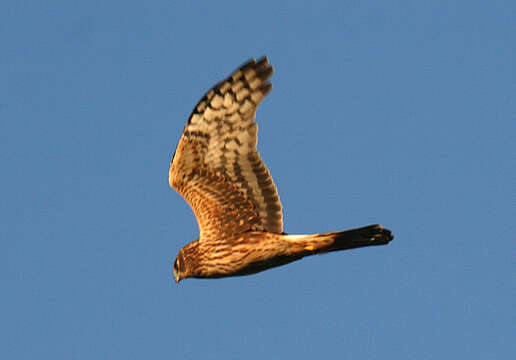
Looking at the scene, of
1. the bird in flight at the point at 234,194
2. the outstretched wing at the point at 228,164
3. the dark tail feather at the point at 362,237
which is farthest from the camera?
the outstretched wing at the point at 228,164

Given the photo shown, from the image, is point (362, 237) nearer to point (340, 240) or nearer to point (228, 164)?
point (340, 240)

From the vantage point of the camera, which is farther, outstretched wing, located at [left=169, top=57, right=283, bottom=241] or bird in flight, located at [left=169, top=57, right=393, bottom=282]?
outstretched wing, located at [left=169, top=57, right=283, bottom=241]

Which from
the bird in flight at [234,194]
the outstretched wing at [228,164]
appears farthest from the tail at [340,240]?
the outstretched wing at [228,164]

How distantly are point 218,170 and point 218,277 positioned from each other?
1.24m

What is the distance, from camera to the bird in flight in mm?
10172

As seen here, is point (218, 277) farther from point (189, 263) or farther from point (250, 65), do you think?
point (250, 65)

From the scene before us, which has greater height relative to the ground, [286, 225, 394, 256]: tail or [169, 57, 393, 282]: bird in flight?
[169, 57, 393, 282]: bird in flight

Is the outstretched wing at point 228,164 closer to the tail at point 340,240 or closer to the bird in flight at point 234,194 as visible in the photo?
the bird in flight at point 234,194

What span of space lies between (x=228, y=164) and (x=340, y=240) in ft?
5.18

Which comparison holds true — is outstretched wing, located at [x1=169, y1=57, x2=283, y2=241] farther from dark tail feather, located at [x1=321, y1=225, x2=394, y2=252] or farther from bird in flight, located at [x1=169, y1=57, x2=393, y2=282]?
dark tail feather, located at [x1=321, y1=225, x2=394, y2=252]

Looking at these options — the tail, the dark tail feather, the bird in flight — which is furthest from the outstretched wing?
the dark tail feather

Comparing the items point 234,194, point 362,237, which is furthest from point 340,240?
point 234,194

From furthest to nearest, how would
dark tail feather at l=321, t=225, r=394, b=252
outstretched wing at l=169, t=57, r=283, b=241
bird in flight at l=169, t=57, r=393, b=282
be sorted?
outstretched wing at l=169, t=57, r=283, b=241 < bird in flight at l=169, t=57, r=393, b=282 < dark tail feather at l=321, t=225, r=394, b=252

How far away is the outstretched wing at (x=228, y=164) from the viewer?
1027 cm
